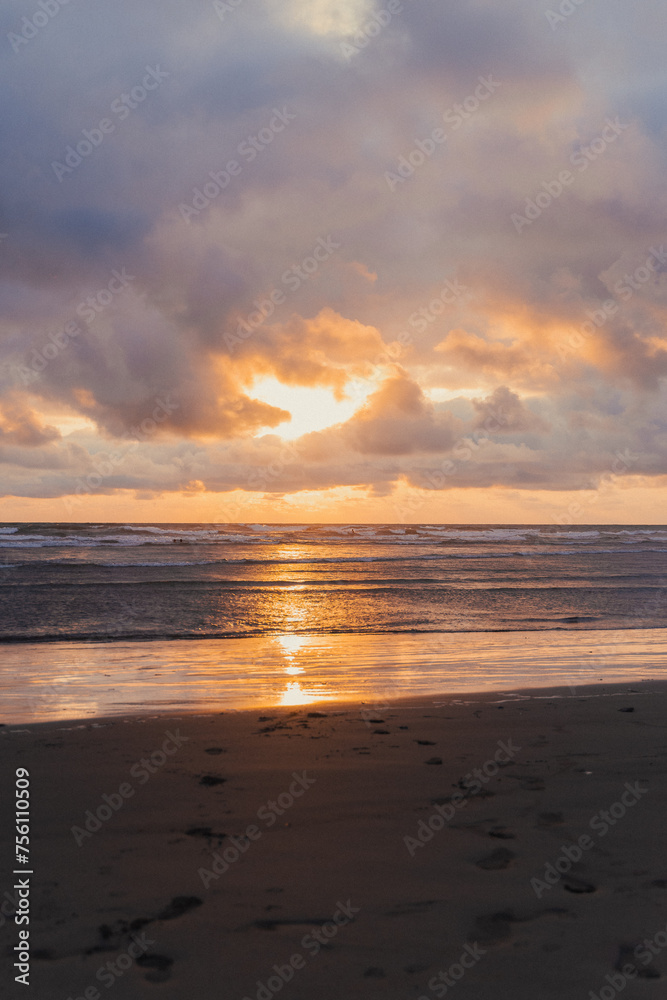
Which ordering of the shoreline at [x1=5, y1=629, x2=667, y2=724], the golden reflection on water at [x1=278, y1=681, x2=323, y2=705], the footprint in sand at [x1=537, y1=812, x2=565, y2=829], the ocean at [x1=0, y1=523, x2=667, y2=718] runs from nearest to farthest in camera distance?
the footprint in sand at [x1=537, y1=812, x2=565, y2=829], the golden reflection on water at [x1=278, y1=681, x2=323, y2=705], the shoreline at [x1=5, y1=629, x2=667, y2=724], the ocean at [x1=0, y1=523, x2=667, y2=718]

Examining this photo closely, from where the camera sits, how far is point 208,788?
5387 mm

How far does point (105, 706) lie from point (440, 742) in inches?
176

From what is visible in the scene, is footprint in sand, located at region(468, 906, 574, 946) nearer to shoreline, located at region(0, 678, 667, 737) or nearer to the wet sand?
the wet sand

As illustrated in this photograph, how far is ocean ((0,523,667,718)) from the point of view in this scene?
405 inches

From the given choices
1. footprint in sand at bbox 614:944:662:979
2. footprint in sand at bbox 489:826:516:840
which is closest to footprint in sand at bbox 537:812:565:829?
footprint in sand at bbox 489:826:516:840

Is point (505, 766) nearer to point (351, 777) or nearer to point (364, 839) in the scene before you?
point (351, 777)

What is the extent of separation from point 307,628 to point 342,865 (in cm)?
1284

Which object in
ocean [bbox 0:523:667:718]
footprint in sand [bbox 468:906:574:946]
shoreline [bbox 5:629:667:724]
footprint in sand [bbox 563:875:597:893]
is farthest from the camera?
ocean [bbox 0:523:667:718]

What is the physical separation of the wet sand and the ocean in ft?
9.54

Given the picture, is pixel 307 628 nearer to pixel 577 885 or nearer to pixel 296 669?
pixel 296 669

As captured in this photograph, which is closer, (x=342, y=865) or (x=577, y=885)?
(x=577, y=885)

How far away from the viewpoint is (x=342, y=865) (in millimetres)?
4074

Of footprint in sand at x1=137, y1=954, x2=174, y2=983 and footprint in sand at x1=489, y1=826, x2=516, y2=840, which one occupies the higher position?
footprint in sand at x1=137, y1=954, x2=174, y2=983

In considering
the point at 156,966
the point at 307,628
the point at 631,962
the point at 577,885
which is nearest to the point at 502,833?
the point at 577,885
